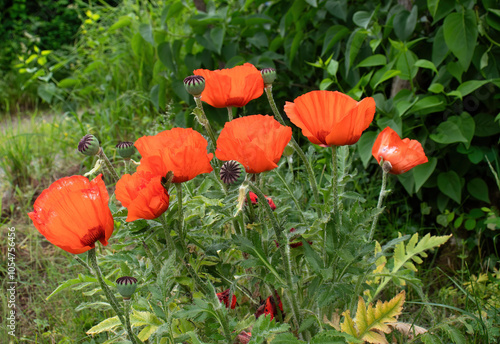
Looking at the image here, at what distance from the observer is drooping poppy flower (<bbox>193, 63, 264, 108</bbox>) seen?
46.0 inches

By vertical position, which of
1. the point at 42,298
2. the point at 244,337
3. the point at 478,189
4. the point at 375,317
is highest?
the point at 375,317

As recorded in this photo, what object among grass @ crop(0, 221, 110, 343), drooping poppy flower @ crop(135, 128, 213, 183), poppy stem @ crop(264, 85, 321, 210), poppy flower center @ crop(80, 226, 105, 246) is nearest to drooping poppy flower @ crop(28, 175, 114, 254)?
poppy flower center @ crop(80, 226, 105, 246)

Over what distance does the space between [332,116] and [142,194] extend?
443mm

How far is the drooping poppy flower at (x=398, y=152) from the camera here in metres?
1.15

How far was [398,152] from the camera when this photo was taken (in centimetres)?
116

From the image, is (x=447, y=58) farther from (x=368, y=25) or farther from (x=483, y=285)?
(x=483, y=285)

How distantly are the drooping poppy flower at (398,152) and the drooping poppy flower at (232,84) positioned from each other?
341 mm

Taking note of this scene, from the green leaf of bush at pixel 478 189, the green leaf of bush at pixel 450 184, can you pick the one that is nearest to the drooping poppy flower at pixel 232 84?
the green leaf of bush at pixel 450 184

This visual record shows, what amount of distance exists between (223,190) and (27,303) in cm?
132

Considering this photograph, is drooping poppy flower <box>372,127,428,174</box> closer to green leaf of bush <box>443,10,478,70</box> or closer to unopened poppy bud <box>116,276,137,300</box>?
unopened poppy bud <box>116,276,137,300</box>

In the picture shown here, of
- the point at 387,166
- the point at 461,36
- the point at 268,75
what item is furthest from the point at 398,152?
the point at 461,36

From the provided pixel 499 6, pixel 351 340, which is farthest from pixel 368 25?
pixel 351 340

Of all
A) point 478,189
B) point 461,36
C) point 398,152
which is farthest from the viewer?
point 478,189

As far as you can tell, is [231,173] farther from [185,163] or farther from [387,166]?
A: [387,166]
